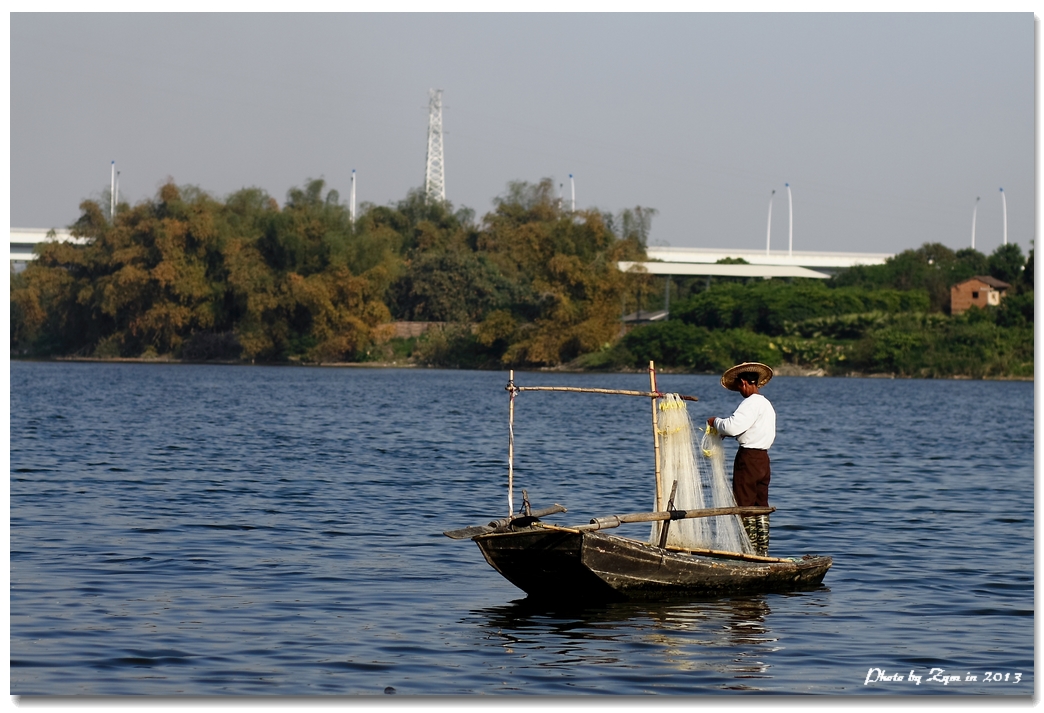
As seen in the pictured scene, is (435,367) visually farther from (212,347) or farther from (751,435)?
(751,435)

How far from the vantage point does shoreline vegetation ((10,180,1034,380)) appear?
74.6 m

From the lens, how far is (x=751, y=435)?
39.6 feet

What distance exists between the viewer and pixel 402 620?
11.3 m

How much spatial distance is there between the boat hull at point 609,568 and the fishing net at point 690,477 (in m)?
0.23

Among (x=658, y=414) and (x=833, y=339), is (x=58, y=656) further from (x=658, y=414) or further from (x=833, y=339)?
(x=833, y=339)

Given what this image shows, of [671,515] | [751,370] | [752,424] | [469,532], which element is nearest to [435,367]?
[751,370]

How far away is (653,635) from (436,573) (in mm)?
3299

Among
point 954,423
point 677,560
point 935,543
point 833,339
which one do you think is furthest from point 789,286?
point 677,560

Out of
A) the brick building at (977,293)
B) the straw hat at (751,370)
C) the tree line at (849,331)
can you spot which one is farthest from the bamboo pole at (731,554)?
the brick building at (977,293)

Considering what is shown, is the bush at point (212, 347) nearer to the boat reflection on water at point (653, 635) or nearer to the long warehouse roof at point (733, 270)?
the long warehouse roof at point (733, 270)

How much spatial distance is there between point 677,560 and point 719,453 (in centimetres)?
106

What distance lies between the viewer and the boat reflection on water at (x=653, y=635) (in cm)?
988

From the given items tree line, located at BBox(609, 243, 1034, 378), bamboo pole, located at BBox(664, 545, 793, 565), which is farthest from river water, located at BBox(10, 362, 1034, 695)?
tree line, located at BBox(609, 243, 1034, 378)

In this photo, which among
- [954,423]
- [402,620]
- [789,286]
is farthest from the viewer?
[789,286]
